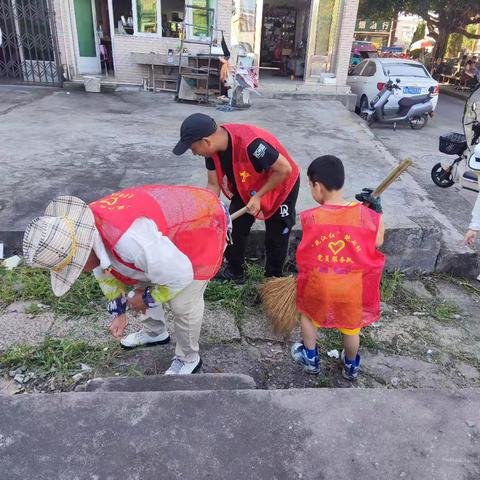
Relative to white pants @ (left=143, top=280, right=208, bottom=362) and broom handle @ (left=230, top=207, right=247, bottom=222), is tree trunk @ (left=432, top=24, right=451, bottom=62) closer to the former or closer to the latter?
broom handle @ (left=230, top=207, right=247, bottom=222)

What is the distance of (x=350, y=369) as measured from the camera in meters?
Answer: 2.36

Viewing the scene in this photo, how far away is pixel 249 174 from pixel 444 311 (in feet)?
5.66

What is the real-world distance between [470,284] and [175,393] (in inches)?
108

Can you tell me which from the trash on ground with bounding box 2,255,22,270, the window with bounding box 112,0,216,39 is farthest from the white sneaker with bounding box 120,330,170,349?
the window with bounding box 112,0,216,39

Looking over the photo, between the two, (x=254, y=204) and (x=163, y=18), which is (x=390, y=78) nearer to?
(x=163, y=18)

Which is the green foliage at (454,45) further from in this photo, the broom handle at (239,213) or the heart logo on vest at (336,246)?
the heart logo on vest at (336,246)

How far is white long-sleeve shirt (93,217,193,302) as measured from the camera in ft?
5.28

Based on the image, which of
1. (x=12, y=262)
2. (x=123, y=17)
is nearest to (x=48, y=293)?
(x=12, y=262)

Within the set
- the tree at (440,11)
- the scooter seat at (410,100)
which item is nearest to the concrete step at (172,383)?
the scooter seat at (410,100)

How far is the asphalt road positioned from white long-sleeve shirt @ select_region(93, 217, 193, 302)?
3.77m

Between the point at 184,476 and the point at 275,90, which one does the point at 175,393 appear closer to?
the point at 184,476

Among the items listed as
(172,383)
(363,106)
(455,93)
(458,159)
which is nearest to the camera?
(172,383)

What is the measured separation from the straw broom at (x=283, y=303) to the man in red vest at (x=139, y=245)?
673mm

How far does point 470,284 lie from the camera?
343cm
